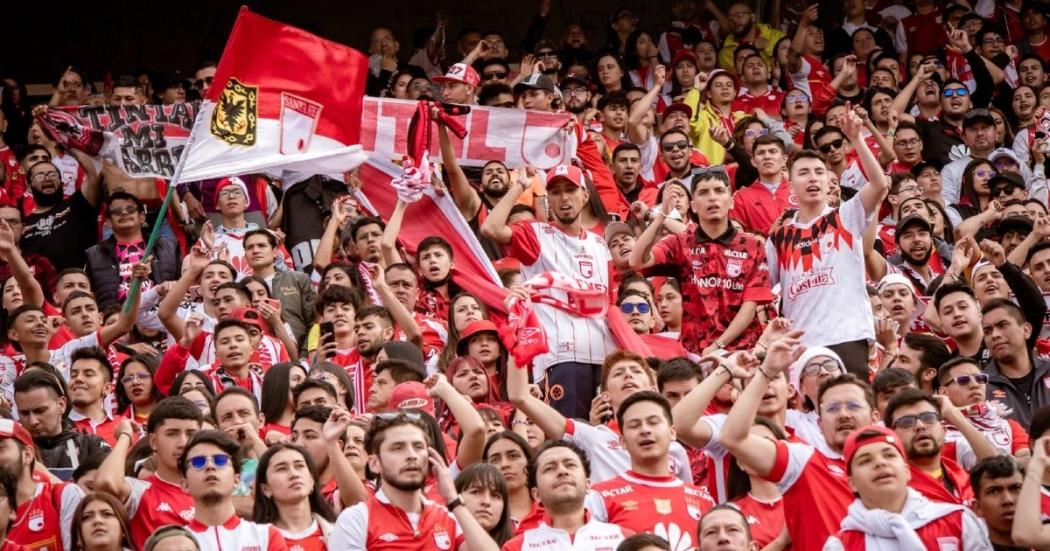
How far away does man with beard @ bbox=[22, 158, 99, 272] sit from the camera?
48.6 feet

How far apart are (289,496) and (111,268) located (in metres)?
5.37

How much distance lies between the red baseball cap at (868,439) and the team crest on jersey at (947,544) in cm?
39

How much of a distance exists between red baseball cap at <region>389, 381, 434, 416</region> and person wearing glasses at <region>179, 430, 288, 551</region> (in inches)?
49.5

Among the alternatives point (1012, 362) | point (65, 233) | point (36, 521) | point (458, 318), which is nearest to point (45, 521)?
point (36, 521)

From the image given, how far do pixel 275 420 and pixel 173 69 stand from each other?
1014 cm

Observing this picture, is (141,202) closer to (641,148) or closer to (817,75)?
(641,148)

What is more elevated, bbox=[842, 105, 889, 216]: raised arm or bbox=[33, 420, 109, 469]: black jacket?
bbox=[842, 105, 889, 216]: raised arm

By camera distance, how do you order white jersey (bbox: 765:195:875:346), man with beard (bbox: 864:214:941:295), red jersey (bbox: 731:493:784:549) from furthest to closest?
man with beard (bbox: 864:214:941:295)
white jersey (bbox: 765:195:875:346)
red jersey (bbox: 731:493:784:549)

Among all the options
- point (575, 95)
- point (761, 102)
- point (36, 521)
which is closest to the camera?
point (36, 521)

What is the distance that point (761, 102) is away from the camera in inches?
708

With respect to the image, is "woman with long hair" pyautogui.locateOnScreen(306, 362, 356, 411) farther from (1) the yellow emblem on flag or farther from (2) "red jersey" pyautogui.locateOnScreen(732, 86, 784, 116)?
(2) "red jersey" pyautogui.locateOnScreen(732, 86, 784, 116)

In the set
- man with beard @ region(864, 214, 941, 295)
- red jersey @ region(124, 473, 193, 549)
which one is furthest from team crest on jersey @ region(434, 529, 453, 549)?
man with beard @ region(864, 214, 941, 295)

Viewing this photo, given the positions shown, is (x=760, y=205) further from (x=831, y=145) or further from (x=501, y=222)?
(x=501, y=222)

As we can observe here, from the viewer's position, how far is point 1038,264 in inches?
513
